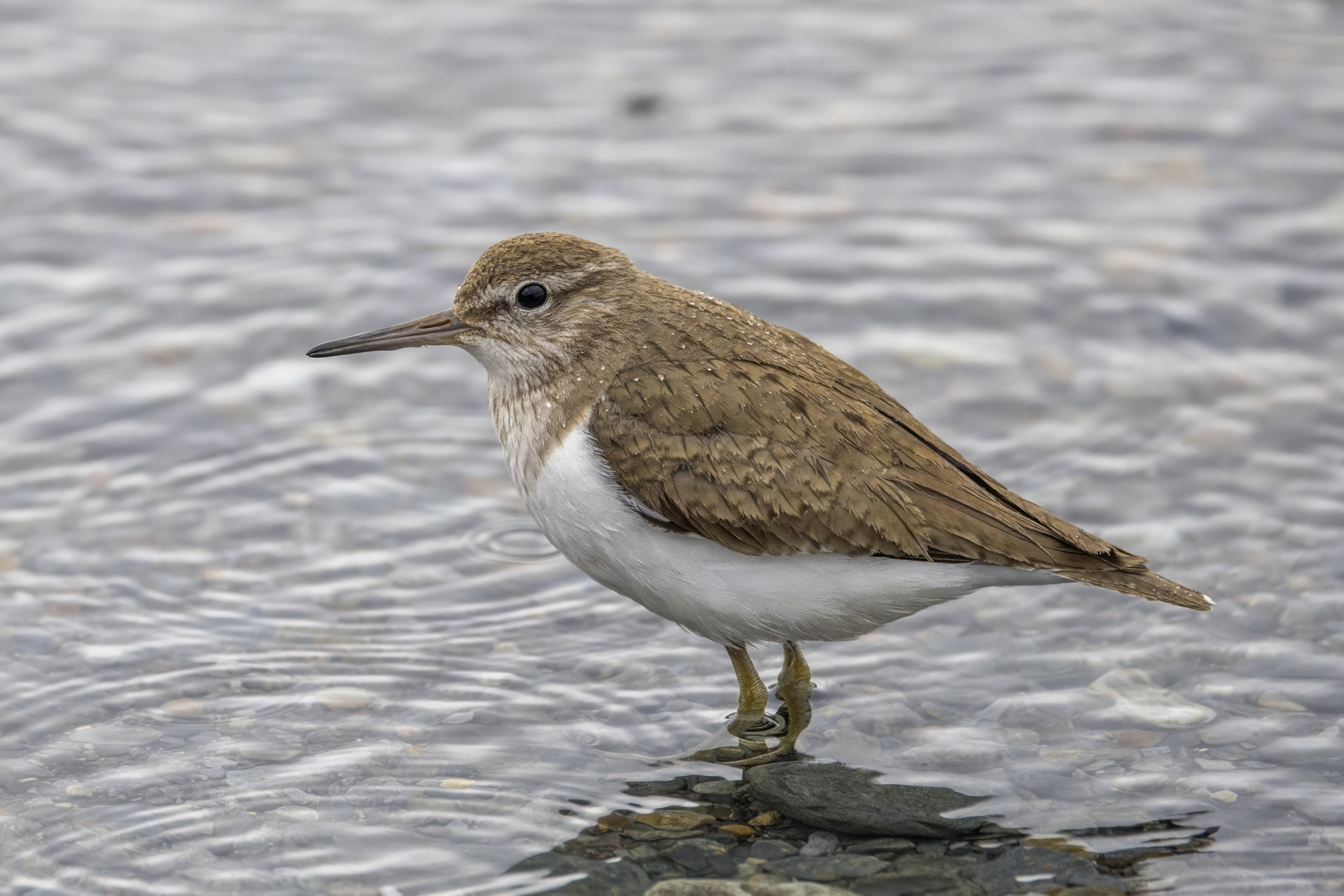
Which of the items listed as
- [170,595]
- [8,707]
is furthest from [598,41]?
[8,707]

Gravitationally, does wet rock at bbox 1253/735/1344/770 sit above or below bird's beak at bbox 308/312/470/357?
below

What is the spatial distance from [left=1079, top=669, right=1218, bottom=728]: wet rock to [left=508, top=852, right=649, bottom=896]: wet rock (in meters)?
2.12

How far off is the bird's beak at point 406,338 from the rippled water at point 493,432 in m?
1.39

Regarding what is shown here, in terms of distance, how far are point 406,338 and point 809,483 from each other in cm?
197

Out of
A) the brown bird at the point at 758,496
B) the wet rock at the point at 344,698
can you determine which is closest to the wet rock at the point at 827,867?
the brown bird at the point at 758,496

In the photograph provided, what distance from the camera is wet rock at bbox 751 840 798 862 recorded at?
635 centimetres

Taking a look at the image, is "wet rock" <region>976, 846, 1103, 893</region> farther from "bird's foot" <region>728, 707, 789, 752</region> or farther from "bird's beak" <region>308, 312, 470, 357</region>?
"bird's beak" <region>308, 312, 470, 357</region>

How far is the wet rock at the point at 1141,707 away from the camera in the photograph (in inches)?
277

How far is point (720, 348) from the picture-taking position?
6770 millimetres

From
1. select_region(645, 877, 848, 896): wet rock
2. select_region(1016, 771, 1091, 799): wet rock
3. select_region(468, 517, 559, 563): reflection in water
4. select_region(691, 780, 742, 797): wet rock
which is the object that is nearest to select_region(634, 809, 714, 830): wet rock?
select_region(691, 780, 742, 797): wet rock

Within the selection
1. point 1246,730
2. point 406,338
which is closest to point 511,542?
point 406,338

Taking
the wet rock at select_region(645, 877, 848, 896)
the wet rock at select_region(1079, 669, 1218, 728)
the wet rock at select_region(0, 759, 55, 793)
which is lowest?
the wet rock at select_region(645, 877, 848, 896)

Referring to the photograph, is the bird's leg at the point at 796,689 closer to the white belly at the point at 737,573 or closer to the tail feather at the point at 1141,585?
the white belly at the point at 737,573

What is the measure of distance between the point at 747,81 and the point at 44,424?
5.83 metres
